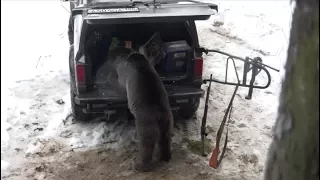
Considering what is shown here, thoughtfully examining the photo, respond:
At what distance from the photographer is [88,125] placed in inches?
244

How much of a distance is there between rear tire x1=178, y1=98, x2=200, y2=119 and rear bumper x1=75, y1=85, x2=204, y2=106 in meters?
0.22

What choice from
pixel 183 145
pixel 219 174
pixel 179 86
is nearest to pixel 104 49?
pixel 179 86

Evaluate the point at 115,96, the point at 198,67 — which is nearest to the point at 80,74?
the point at 115,96

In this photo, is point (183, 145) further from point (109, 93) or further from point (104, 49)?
point (104, 49)

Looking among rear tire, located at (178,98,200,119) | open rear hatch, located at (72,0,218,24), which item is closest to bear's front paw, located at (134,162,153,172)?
rear tire, located at (178,98,200,119)

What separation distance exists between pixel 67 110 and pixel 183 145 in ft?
6.63

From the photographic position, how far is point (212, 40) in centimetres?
973

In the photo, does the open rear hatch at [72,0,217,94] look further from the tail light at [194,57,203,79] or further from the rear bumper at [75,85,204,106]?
the rear bumper at [75,85,204,106]

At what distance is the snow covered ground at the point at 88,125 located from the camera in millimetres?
5141

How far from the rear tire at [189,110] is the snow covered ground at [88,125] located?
0.15 meters

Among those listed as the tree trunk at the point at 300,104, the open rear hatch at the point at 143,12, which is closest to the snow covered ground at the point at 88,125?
the open rear hatch at the point at 143,12

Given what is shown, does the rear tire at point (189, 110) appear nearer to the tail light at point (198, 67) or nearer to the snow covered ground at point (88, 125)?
the snow covered ground at point (88, 125)

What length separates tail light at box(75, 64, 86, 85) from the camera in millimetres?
5379

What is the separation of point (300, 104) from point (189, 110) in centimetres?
471
